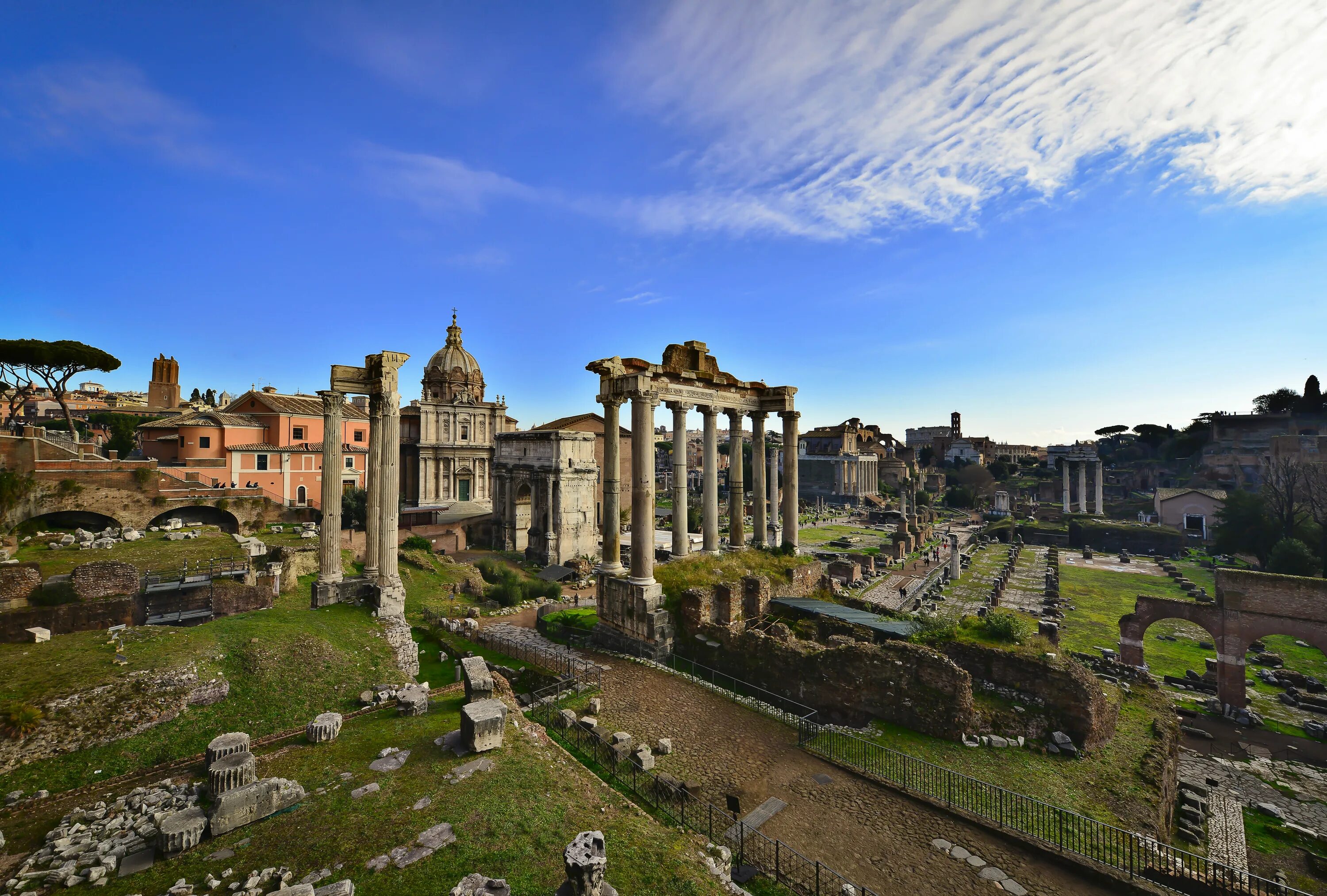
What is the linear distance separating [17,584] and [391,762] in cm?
1394

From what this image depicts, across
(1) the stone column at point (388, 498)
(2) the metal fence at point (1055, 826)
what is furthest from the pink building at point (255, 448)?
(2) the metal fence at point (1055, 826)

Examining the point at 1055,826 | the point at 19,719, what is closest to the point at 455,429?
the point at 19,719

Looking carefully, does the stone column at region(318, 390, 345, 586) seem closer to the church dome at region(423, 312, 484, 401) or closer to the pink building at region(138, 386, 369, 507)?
the pink building at region(138, 386, 369, 507)

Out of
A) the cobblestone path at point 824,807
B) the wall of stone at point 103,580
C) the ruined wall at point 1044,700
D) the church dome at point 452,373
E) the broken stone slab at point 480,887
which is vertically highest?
the church dome at point 452,373

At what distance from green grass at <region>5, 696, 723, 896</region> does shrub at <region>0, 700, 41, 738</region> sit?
2.35 metres

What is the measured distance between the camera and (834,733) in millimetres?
11305

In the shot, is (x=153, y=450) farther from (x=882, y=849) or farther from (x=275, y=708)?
(x=882, y=849)

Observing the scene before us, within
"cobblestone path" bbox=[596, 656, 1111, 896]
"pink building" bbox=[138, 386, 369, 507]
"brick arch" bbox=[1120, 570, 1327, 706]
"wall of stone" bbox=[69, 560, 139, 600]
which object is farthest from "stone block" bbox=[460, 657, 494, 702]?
"pink building" bbox=[138, 386, 369, 507]

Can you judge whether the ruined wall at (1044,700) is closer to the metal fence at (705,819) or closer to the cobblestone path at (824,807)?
the cobblestone path at (824,807)

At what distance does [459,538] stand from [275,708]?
28344 mm

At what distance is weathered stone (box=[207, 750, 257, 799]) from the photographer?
24.9 ft

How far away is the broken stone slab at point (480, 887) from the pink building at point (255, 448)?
34.7 metres

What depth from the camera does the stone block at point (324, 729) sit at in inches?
387

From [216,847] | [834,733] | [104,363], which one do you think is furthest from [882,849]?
[104,363]
